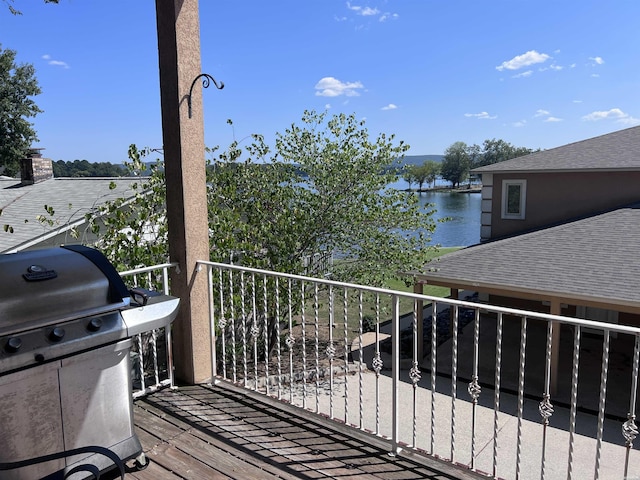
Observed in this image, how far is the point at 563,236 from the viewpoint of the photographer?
406 inches

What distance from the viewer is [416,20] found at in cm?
2056

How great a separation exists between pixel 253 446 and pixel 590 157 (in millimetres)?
13047

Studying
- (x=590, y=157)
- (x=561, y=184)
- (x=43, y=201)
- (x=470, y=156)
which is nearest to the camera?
(x=43, y=201)

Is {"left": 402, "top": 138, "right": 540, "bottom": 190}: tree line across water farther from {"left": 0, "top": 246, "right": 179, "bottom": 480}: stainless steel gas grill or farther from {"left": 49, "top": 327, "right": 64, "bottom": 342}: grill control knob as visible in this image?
{"left": 49, "top": 327, "right": 64, "bottom": 342}: grill control knob

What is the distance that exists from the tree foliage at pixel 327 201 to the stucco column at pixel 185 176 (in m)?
2.89

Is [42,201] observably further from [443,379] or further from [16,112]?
[16,112]

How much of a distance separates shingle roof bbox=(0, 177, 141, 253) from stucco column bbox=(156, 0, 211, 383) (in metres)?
5.23

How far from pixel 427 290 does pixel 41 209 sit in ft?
37.9

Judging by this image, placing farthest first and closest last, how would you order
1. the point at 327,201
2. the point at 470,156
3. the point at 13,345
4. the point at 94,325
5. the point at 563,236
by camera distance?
the point at 470,156 → the point at 563,236 → the point at 327,201 → the point at 94,325 → the point at 13,345

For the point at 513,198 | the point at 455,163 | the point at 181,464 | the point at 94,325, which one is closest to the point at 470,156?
the point at 455,163

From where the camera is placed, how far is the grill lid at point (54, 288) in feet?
5.63

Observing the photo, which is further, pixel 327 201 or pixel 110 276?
pixel 327 201

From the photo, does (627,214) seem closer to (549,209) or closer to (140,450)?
(549,209)

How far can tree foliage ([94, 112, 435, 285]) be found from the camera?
6844 millimetres
